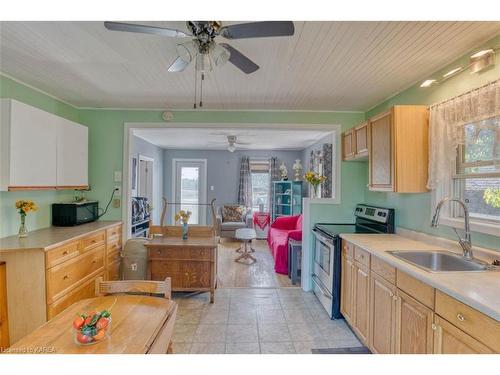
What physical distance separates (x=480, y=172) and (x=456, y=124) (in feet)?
1.27

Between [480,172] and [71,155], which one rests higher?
[71,155]

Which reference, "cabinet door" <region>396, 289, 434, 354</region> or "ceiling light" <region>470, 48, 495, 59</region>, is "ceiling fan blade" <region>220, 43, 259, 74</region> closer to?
"ceiling light" <region>470, 48, 495, 59</region>

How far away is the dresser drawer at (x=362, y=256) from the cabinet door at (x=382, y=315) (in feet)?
0.40

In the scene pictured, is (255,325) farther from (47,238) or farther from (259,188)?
(259,188)

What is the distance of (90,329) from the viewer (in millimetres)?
1081

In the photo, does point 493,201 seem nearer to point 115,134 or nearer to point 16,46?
point 16,46

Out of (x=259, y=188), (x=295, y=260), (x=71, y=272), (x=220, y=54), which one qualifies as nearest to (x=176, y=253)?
(x=71, y=272)

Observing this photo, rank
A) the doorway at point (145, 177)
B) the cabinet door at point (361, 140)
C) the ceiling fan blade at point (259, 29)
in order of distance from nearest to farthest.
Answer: the ceiling fan blade at point (259, 29)
the cabinet door at point (361, 140)
the doorway at point (145, 177)

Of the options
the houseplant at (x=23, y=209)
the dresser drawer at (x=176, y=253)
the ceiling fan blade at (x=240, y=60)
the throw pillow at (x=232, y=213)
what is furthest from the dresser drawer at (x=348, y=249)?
the throw pillow at (x=232, y=213)

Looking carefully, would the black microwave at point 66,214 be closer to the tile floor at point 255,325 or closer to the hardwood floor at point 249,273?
the tile floor at point 255,325

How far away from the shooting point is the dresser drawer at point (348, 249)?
2531 millimetres

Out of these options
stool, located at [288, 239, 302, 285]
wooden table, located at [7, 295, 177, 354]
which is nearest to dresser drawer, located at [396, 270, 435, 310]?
wooden table, located at [7, 295, 177, 354]

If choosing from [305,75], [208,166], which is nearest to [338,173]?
[305,75]
